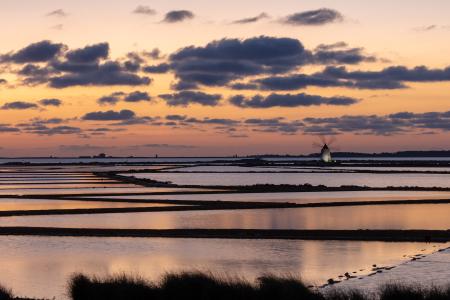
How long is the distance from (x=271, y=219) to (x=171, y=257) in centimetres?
1051

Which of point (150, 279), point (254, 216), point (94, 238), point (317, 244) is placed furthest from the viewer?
point (254, 216)

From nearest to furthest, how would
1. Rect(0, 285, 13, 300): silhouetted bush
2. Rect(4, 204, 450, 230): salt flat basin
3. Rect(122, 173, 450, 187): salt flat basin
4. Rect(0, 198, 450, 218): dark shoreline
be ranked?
Rect(0, 285, 13, 300): silhouetted bush < Rect(4, 204, 450, 230): salt flat basin < Rect(0, 198, 450, 218): dark shoreline < Rect(122, 173, 450, 187): salt flat basin

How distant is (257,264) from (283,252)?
2391 mm

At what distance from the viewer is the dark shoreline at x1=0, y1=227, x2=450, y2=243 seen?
23.0 m

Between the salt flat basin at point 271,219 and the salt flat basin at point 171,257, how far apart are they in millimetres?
4119

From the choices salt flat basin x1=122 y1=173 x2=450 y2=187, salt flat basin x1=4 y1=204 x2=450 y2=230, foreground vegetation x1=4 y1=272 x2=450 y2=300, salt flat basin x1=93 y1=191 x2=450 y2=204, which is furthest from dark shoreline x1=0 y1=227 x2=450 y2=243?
salt flat basin x1=122 y1=173 x2=450 y2=187

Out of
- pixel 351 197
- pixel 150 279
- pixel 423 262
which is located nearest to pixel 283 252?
pixel 423 262

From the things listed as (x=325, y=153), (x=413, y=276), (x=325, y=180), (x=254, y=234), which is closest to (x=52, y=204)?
(x=254, y=234)

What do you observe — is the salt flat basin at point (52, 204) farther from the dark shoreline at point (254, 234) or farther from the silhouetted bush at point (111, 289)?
the silhouetted bush at point (111, 289)

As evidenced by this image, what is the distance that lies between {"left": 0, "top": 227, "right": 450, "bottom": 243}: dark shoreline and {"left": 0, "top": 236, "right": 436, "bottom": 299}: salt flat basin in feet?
2.98

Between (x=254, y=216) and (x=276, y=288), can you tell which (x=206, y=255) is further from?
(x=254, y=216)

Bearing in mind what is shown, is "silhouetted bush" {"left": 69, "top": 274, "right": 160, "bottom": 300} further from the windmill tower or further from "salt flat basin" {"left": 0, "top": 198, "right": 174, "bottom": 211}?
the windmill tower

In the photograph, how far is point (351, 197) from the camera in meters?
43.2

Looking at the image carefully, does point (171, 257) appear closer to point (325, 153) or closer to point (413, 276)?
point (413, 276)
